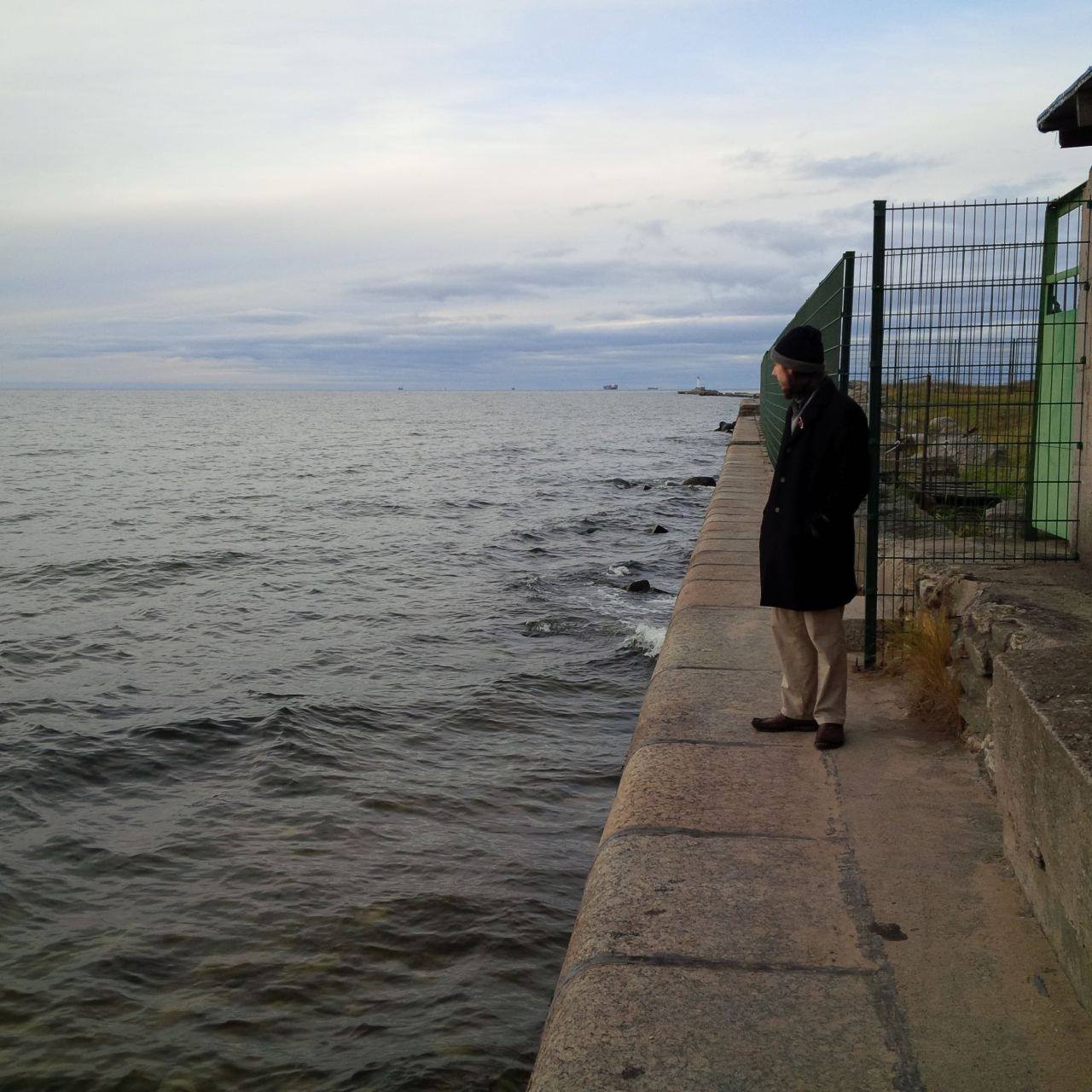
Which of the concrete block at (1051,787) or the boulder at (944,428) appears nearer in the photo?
the concrete block at (1051,787)

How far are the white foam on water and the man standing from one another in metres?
5.72

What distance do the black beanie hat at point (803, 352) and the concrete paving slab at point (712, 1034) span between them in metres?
2.70

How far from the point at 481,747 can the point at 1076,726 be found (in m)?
5.54

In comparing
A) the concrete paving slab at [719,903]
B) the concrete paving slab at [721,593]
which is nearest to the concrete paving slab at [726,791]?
the concrete paving slab at [719,903]

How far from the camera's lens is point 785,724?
16.8 ft

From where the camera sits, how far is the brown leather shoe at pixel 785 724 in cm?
512

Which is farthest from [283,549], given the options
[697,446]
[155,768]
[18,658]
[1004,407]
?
[697,446]

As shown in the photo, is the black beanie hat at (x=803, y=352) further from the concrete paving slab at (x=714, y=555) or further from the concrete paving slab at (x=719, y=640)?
the concrete paving slab at (x=714, y=555)

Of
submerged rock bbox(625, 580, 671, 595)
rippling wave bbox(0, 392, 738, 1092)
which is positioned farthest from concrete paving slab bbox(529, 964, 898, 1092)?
submerged rock bbox(625, 580, 671, 595)

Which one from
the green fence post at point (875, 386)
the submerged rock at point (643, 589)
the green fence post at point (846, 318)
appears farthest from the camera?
the submerged rock at point (643, 589)

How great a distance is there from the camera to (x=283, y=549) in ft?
62.8

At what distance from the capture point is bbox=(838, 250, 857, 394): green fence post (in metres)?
6.05

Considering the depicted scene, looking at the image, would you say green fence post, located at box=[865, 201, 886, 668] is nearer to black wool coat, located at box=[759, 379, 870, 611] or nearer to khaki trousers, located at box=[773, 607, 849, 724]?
black wool coat, located at box=[759, 379, 870, 611]

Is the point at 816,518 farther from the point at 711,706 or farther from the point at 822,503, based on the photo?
the point at 711,706
